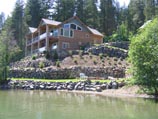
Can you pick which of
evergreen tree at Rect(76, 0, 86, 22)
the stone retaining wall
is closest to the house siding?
the stone retaining wall

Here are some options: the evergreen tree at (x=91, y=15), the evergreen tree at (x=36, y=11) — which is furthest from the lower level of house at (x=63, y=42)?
the evergreen tree at (x=36, y=11)

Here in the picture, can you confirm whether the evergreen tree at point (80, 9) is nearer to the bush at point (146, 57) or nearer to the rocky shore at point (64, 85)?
the rocky shore at point (64, 85)

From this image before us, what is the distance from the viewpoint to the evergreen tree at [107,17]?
81125mm

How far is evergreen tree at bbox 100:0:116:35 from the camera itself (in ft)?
266

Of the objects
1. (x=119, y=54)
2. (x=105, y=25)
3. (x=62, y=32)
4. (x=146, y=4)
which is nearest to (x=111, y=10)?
(x=105, y=25)

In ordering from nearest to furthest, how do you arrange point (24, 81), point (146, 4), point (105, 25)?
point (24, 81) → point (146, 4) → point (105, 25)

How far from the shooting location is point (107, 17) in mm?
81312

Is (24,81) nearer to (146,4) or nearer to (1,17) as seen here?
(146,4)

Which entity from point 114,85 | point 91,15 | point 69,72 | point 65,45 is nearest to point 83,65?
point 69,72

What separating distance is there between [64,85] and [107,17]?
4980 cm

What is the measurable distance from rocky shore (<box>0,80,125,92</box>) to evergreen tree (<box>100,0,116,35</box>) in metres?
46.8

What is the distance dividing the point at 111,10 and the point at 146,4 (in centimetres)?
927

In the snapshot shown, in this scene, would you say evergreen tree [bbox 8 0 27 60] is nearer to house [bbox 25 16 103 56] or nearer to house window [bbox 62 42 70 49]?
house [bbox 25 16 103 56]

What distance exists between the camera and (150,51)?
83.1ft
